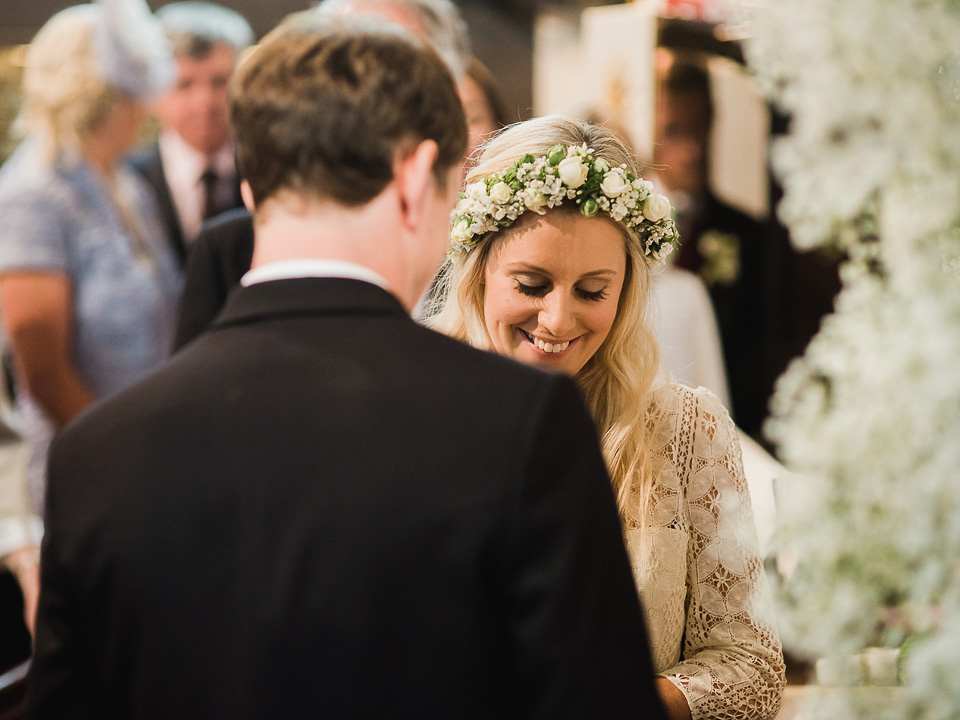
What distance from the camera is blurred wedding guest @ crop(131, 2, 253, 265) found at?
11.1 feet

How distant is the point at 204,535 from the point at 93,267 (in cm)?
217

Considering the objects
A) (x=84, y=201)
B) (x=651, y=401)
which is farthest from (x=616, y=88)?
(x=651, y=401)

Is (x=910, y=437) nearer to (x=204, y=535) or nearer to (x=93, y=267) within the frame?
(x=204, y=535)

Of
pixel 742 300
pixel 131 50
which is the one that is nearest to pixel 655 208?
pixel 131 50

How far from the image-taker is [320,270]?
103 cm

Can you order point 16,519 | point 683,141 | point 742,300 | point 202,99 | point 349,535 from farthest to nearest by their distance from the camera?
point 742,300 < point 683,141 < point 202,99 < point 16,519 < point 349,535

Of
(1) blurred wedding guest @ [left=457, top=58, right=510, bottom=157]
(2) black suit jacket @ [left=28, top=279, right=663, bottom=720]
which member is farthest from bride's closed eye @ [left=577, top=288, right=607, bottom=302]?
(1) blurred wedding guest @ [left=457, top=58, right=510, bottom=157]

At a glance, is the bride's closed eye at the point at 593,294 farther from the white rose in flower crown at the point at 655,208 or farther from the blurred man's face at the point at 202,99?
the blurred man's face at the point at 202,99

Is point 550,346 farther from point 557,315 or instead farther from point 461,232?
point 461,232

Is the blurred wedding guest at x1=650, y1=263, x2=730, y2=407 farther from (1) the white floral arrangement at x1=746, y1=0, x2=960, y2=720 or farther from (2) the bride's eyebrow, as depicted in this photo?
(1) the white floral arrangement at x1=746, y1=0, x2=960, y2=720

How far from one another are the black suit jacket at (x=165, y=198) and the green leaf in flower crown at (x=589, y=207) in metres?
1.89

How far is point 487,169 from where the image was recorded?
202cm

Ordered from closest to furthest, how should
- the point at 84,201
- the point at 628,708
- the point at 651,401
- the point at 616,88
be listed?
the point at 628,708 → the point at 651,401 → the point at 84,201 → the point at 616,88

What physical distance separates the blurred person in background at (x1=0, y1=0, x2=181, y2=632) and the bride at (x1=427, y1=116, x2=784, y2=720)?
1391 mm
